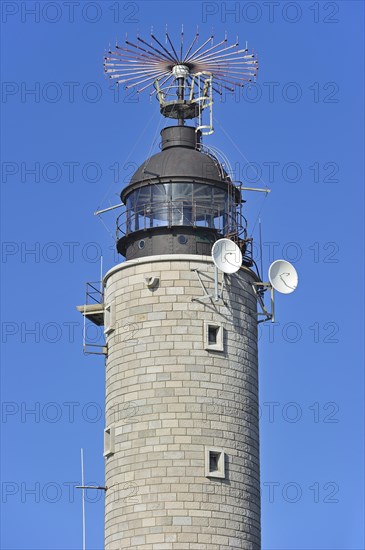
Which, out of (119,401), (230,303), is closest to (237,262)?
(230,303)

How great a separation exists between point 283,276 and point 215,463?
8182 millimetres

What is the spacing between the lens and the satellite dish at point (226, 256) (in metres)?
67.7

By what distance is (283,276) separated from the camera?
228ft

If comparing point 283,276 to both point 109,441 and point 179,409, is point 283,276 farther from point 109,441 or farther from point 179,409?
point 109,441

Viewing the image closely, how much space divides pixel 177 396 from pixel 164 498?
3973 mm

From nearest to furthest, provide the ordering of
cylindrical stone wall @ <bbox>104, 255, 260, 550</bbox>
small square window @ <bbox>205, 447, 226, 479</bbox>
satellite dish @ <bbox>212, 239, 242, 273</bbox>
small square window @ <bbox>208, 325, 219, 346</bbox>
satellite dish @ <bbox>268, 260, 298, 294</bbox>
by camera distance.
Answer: cylindrical stone wall @ <bbox>104, 255, 260, 550</bbox> → small square window @ <bbox>205, 447, 226, 479</bbox> → satellite dish @ <bbox>212, 239, 242, 273</bbox> → small square window @ <bbox>208, 325, 219, 346</bbox> → satellite dish @ <bbox>268, 260, 298, 294</bbox>

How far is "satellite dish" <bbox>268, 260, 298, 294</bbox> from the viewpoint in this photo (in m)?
69.4

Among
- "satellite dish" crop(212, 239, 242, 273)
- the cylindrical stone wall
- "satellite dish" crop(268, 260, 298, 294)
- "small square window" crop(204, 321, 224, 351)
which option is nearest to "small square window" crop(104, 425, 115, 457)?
the cylindrical stone wall

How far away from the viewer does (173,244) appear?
69.5 metres

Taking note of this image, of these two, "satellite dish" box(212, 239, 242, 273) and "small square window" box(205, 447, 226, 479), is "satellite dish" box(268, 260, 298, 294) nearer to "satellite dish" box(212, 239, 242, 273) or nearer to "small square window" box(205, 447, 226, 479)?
"satellite dish" box(212, 239, 242, 273)

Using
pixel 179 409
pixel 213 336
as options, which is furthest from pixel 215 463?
pixel 213 336

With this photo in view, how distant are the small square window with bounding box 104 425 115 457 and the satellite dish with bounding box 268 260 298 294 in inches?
339

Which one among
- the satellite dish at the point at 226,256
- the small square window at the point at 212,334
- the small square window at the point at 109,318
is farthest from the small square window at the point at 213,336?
the small square window at the point at 109,318

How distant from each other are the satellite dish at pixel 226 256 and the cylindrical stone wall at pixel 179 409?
107 centimetres
